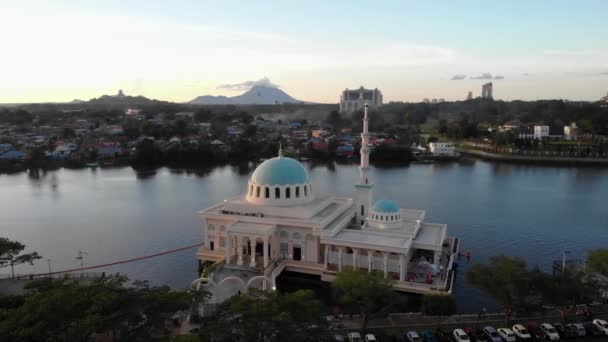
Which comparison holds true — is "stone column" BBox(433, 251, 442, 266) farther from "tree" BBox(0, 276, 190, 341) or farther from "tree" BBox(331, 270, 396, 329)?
"tree" BBox(0, 276, 190, 341)

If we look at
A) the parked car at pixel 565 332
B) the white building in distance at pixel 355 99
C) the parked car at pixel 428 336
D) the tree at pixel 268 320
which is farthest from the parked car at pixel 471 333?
the white building in distance at pixel 355 99

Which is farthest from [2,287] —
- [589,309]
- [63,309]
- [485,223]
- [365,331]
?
[485,223]

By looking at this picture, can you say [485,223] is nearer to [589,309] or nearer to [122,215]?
[589,309]

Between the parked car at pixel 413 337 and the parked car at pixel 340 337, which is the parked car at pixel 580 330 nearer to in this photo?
the parked car at pixel 413 337

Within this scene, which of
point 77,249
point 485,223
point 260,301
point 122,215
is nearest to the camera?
point 260,301

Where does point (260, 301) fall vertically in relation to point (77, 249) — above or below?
above

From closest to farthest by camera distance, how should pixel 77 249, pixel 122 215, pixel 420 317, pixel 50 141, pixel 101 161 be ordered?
pixel 420 317 < pixel 77 249 < pixel 122 215 < pixel 101 161 < pixel 50 141
